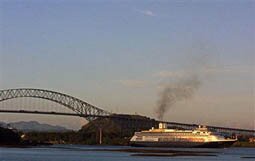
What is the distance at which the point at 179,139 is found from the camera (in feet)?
520

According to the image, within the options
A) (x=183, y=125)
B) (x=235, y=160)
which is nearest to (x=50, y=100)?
(x=183, y=125)

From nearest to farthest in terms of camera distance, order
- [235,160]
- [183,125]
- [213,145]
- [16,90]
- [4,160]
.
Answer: [4,160]
[235,160]
[213,145]
[16,90]
[183,125]

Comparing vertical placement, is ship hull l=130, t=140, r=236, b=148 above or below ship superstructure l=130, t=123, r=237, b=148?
below

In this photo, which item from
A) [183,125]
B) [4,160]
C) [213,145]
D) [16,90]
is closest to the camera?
[4,160]

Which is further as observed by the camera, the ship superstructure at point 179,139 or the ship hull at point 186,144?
the ship superstructure at point 179,139

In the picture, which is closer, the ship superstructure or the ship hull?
the ship hull

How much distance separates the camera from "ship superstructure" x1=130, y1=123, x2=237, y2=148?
15700 centimetres

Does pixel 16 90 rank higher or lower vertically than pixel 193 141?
higher

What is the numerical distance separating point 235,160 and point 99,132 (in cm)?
11568

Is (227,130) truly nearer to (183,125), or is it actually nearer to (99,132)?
(183,125)

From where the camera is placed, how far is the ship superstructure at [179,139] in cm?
15700

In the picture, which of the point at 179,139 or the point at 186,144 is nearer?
the point at 186,144

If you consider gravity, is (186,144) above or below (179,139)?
below

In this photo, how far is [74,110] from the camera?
182 meters
